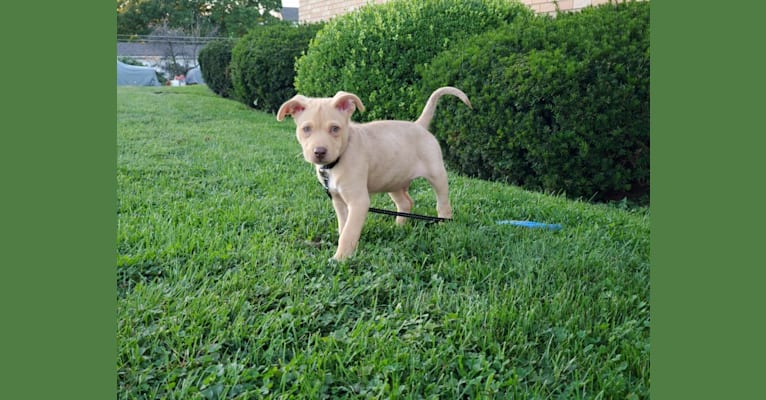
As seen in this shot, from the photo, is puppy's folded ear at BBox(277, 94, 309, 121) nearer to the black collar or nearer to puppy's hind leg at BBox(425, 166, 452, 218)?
the black collar

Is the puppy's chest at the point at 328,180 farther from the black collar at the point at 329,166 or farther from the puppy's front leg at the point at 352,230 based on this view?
the puppy's front leg at the point at 352,230

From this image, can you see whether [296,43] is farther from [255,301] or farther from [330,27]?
[255,301]

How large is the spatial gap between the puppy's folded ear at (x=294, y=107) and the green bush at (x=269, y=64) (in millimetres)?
10120

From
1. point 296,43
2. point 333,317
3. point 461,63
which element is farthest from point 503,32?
→ point 296,43

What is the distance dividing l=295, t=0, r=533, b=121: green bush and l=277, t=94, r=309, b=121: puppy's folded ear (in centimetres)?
501

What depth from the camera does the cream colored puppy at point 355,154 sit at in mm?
3469

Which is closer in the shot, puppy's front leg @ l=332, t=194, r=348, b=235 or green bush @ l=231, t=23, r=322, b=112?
puppy's front leg @ l=332, t=194, r=348, b=235

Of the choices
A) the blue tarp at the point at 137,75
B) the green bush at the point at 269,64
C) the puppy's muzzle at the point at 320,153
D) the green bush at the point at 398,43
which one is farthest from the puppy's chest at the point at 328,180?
the blue tarp at the point at 137,75

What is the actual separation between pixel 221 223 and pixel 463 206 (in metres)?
2.20

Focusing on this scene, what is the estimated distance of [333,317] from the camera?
2.85 meters

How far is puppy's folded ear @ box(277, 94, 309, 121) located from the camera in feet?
11.5

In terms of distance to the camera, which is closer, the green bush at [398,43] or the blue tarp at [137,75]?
the green bush at [398,43]

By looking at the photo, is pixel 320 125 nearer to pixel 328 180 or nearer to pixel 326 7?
pixel 328 180

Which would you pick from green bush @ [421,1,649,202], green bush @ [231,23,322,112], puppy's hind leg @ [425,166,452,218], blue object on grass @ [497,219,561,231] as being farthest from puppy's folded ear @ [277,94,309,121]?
green bush @ [231,23,322,112]
